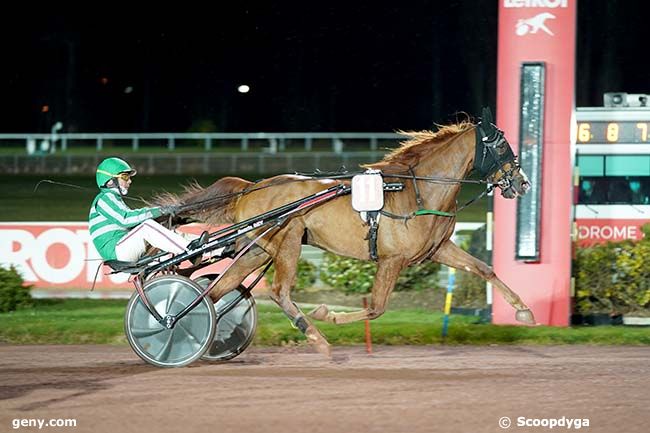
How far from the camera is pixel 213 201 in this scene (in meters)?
8.13

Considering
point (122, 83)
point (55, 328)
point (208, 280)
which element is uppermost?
point (122, 83)

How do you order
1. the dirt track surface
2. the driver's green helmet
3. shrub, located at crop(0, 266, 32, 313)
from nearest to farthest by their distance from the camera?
the dirt track surface, the driver's green helmet, shrub, located at crop(0, 266, 32, 313)

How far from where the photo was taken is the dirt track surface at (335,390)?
6.03m

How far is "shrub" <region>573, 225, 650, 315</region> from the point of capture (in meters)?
10.6

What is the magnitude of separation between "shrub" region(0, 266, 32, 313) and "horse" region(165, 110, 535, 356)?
4154 mm

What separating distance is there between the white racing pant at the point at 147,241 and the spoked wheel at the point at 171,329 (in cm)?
22

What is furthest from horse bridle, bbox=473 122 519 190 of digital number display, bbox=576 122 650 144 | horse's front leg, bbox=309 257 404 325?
digital number display, bbox=576 122 650 144

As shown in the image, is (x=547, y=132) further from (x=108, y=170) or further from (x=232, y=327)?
(x=108, y=170)

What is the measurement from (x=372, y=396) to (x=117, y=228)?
7.36 ft

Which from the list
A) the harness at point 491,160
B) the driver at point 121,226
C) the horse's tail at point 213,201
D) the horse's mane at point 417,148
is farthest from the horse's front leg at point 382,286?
the driver at point 121,226

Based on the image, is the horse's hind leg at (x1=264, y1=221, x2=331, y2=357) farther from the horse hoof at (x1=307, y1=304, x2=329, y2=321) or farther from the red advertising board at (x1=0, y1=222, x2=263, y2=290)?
the red advertising board at (x1=0, y1=222, x2=263, y2=290)

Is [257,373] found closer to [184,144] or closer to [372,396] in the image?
[372,396]

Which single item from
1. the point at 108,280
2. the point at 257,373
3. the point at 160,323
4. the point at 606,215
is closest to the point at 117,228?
the point at 160,323

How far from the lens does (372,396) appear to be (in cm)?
666
